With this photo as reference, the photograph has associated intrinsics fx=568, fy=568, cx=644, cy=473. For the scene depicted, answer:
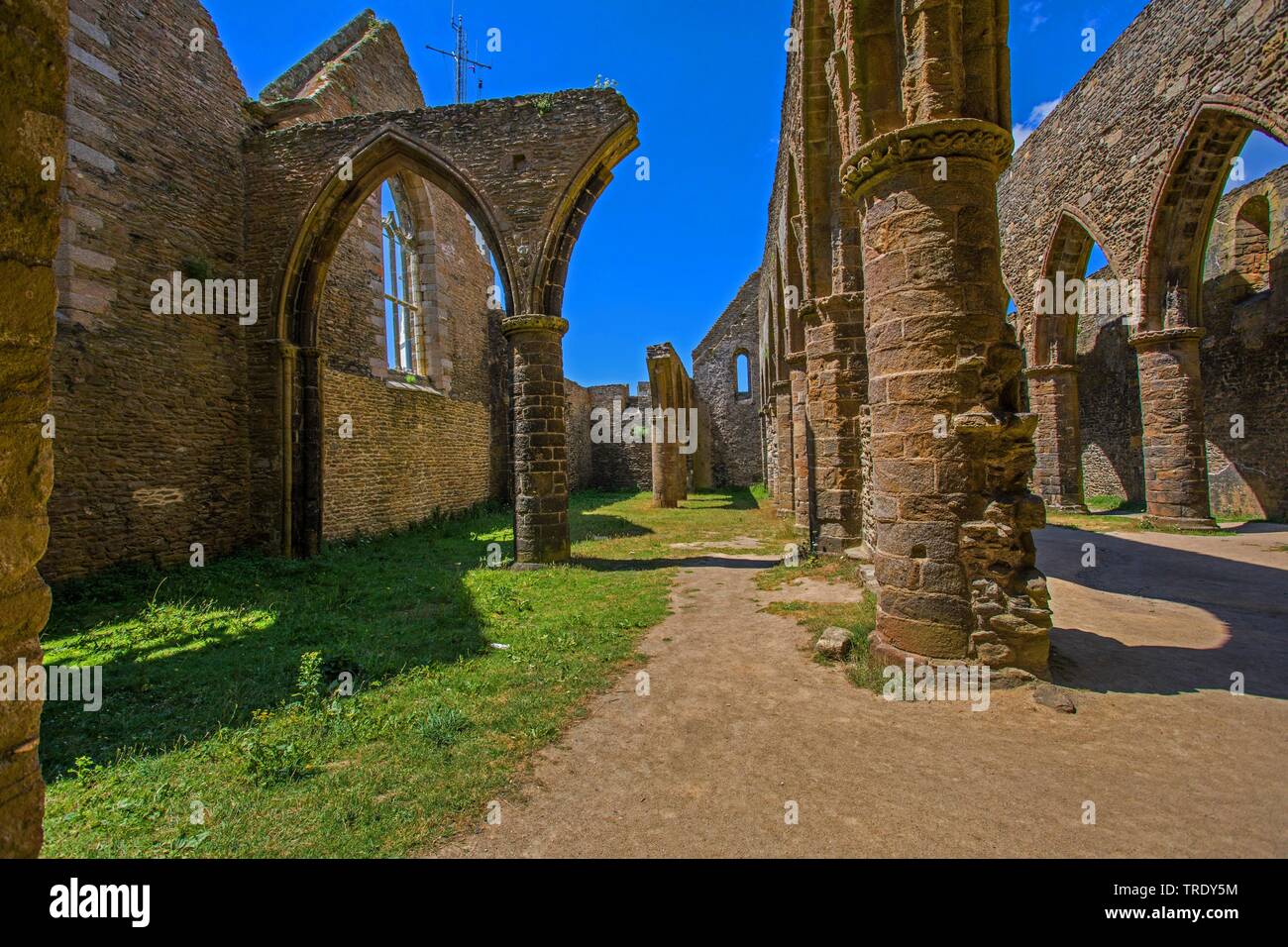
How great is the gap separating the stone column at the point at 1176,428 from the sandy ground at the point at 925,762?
7486 mm

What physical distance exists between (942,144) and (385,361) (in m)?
12.5

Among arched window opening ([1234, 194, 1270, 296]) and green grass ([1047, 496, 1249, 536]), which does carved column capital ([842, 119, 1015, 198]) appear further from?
arched window opening ([1234, 194, 1270, 296])

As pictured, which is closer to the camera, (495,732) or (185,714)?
(495,732)

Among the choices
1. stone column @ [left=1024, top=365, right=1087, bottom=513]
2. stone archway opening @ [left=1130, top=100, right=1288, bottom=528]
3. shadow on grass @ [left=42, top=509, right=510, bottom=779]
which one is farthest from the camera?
stone column @ [left=1024, top=365, right=1087, bottom=513]

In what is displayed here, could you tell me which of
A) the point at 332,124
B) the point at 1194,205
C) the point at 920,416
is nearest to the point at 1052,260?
the point at 1194,205

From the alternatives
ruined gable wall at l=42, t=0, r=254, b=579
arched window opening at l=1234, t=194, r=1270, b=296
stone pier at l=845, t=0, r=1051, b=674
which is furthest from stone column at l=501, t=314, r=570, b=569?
arched window opening at l=1234, t=194, r=1270, b=296

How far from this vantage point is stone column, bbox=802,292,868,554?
323 inches

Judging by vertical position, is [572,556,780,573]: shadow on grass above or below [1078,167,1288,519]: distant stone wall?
below

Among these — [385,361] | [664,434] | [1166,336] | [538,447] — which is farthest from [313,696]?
[664,434]

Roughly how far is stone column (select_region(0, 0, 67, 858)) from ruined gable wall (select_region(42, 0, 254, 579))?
296 inches

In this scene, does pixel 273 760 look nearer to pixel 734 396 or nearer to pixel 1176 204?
pixel 1176 204

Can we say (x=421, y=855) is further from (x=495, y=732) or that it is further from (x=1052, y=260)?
(x=1052, y=260)

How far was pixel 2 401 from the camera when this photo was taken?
4.99 feet
